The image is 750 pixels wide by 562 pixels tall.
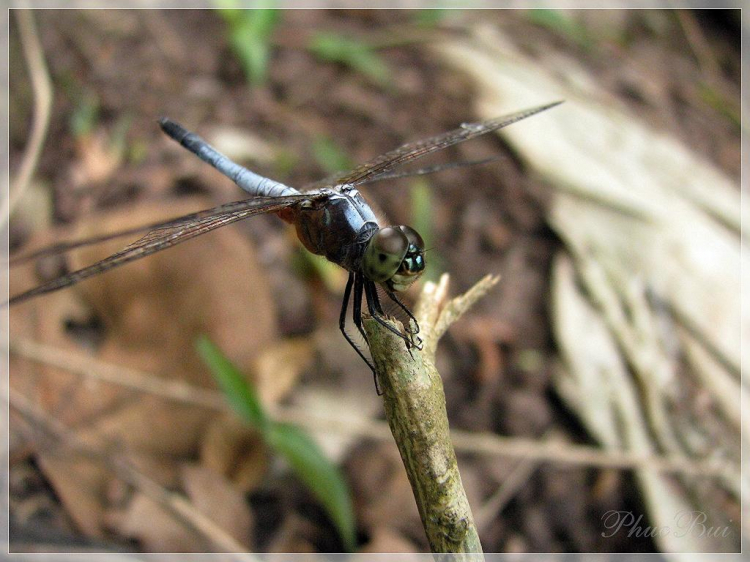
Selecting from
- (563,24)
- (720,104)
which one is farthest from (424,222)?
(720,104)

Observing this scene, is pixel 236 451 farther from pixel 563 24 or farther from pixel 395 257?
pixel 563 24

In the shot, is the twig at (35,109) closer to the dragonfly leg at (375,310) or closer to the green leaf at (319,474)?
the green leaf at (319,474)

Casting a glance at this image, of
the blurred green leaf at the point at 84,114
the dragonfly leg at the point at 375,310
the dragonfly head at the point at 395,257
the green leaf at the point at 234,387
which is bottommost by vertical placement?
the green leaf at the point at 234,387

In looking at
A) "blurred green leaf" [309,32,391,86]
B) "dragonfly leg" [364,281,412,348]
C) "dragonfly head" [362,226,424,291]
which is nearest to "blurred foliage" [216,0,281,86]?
"blurred green leaf" [309,32,391,86]

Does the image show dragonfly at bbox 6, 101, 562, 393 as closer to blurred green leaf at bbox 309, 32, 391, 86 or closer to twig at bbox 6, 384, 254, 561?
twig at bbox 6, 384, 254, 561

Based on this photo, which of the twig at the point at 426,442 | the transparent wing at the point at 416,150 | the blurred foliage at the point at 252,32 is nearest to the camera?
the twig at the point at 426,442

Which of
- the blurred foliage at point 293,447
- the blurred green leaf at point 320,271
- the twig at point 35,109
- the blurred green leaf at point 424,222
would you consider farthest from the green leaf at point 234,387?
the blurred green leaf at point 424,222
